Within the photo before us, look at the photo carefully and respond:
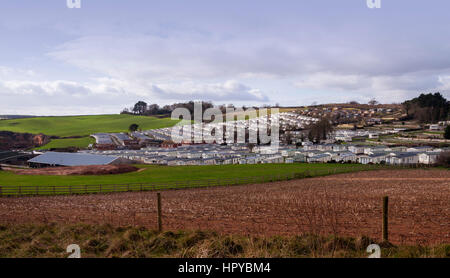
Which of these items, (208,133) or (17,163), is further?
(208,133)

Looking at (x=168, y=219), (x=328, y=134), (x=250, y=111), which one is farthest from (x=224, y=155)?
(x=250, y=111)

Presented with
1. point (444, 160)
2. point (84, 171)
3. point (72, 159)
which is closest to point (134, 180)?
point (84, 171)

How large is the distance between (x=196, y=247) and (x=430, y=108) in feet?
411

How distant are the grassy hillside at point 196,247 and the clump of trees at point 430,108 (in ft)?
395

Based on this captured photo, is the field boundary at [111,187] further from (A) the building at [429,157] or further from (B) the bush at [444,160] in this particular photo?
(A) the building at [429,157]

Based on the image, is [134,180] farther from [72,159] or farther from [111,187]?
[72,159]

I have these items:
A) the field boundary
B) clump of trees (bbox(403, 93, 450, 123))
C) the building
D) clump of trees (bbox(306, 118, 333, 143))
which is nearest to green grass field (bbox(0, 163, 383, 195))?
the field boundary

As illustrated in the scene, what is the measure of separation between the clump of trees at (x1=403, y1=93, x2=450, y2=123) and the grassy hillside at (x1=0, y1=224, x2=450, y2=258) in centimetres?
12035

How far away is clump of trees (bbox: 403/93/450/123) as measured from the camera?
108562mm

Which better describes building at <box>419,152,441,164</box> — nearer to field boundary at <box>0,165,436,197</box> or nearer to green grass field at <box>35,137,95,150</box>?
field boundary at <box>0,165,436,197</box>

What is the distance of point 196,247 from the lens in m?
6.72
